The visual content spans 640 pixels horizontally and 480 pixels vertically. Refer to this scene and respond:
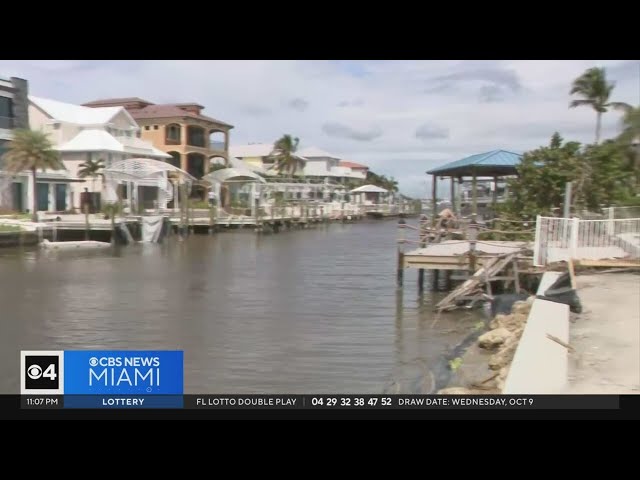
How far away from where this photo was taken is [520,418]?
124 inches

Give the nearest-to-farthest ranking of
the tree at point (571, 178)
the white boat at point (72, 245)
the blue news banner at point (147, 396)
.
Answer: the blue news banner at point (147, 396)
the tree at point (571, 178)
the white boat at point (72, 245)

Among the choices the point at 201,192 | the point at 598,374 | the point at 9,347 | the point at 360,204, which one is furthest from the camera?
the point at 360,204

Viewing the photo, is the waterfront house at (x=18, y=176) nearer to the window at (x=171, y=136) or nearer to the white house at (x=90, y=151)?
the white house at (x=90, y=151)

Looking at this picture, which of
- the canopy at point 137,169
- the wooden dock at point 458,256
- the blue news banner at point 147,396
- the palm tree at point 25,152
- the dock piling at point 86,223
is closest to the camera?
the blue news banner at point 147,396

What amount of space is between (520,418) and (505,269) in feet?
19.0

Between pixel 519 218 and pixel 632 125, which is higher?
pixel 632 125

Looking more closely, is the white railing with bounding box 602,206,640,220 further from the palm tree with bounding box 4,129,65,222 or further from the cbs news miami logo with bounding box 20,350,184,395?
the palm tree with bounding box 4,129,65,222

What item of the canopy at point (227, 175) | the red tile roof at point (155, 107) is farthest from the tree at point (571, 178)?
the canopy at point (227, 175)

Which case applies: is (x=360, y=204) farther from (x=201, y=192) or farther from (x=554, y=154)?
(x=554, y=154)

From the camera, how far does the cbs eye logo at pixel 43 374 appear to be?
321 cm

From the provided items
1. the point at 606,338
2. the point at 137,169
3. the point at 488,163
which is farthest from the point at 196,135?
the point at 606,338

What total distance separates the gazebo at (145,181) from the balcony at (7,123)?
6.84 m

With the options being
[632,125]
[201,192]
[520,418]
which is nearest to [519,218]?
[632,125]

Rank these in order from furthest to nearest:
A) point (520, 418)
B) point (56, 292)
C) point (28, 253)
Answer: point (28, 253) → point (56, 292) → point (520, 418)
